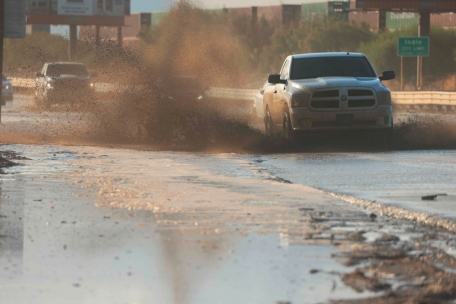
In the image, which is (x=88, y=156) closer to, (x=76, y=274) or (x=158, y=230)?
(x=158, y=230)

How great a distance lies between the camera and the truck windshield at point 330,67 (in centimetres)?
2173

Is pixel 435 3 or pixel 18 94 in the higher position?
pixel 435 3

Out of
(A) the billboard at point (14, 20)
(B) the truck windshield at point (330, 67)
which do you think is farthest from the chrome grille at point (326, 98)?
(A) the billboard at point (14, 20)

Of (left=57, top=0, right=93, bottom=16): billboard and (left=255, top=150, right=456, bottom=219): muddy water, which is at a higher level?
(left=57, top=0, right=93, bottom=16): billboard

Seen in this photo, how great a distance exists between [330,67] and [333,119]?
157cm

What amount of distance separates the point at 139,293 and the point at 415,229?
12.4 feet

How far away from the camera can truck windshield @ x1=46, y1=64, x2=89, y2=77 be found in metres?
45.8

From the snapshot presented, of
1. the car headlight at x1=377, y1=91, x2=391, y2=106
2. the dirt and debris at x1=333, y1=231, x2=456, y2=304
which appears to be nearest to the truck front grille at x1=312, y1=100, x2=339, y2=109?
the car headlight at x1=377, y1=91, x2=391, y2=106

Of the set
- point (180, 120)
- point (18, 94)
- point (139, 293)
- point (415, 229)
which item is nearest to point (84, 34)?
point (180, 120)

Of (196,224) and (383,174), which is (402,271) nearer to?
(196,224)

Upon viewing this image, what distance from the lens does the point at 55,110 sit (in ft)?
138

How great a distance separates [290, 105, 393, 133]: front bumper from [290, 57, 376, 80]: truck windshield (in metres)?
1.21

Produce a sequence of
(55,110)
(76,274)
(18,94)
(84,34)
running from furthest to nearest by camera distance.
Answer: (18,94) < (55,110) < (84,34) < (76,274)

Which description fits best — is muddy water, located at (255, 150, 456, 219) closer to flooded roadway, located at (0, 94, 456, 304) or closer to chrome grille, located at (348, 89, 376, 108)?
flooded roadway, located at (0, 94, 456, 304)
